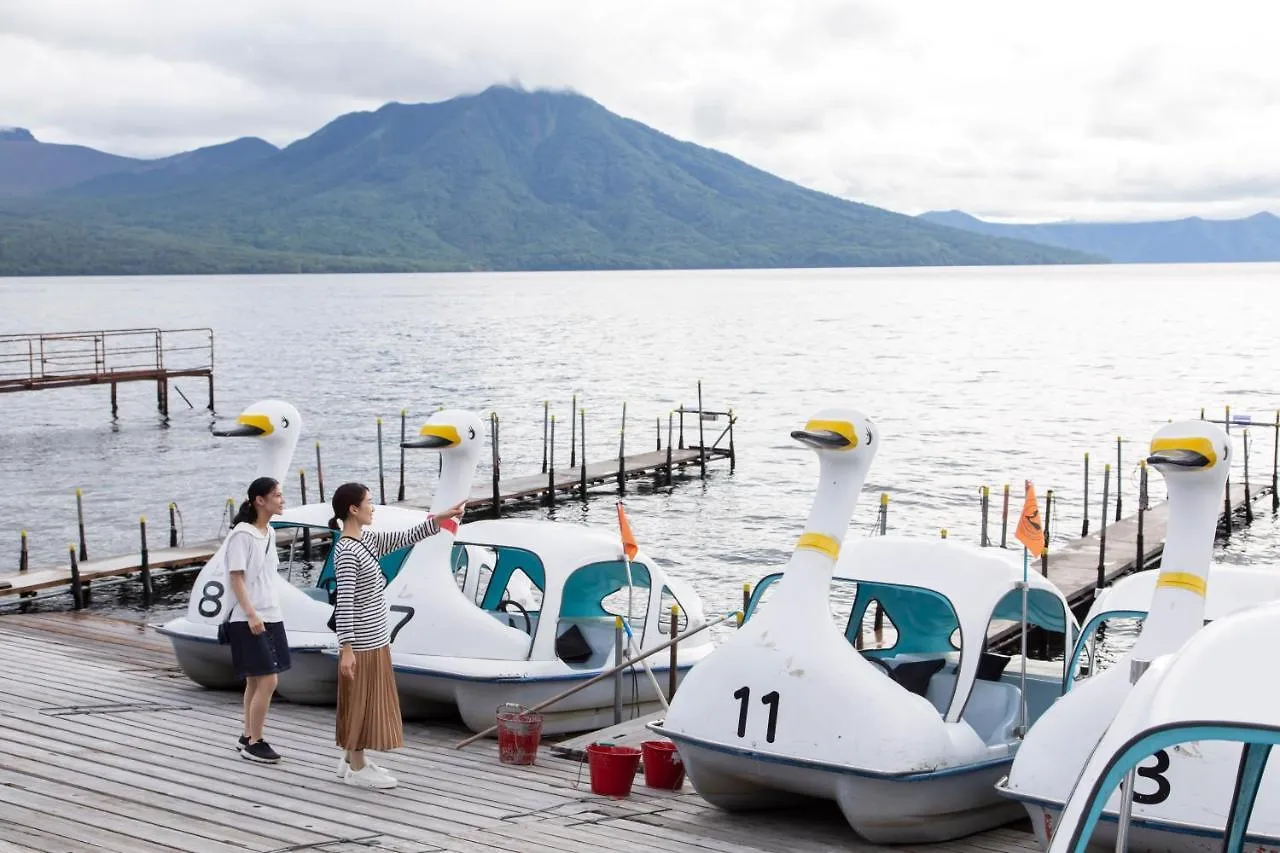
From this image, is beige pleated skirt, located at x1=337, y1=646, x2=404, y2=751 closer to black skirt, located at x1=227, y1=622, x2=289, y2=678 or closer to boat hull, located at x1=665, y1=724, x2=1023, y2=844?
black skirt, located at x1=227, y1=622, x2=289, y2=678

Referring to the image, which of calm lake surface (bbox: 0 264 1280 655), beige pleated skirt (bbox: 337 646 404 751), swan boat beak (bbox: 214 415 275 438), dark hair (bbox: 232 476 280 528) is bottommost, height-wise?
calm lake surface (bbox: 0 264 1280 655)

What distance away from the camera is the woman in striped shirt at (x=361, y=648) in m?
10.5

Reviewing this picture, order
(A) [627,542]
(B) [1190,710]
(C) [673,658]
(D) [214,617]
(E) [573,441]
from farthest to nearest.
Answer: (E) [573,441], (C) [673,658], (D) [214,617], (A) [627,542], (B) [1190,710]

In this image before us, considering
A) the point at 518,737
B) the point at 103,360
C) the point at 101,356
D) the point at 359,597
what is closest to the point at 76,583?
the point at 518,737

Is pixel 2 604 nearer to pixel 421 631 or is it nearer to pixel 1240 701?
pixel 421 631

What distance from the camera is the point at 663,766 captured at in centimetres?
1200

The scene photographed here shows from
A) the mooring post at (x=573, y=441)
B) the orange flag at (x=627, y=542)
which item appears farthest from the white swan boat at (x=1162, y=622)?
the mooring post at (x=573, y=441)

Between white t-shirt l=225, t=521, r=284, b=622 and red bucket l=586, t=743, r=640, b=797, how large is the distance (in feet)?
8.77

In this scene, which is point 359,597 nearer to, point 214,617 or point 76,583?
point 214,617

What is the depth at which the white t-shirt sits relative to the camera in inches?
429

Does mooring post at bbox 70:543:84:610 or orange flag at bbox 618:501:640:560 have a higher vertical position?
orange flag at bbox 618:501:640:560

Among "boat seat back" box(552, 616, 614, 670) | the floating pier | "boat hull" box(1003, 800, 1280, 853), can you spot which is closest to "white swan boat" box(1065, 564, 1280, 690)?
"boat hull" box(1003, 800, 1280, 853)

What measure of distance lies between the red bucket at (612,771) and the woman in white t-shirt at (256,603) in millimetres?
2508

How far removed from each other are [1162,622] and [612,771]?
13.8 feet
